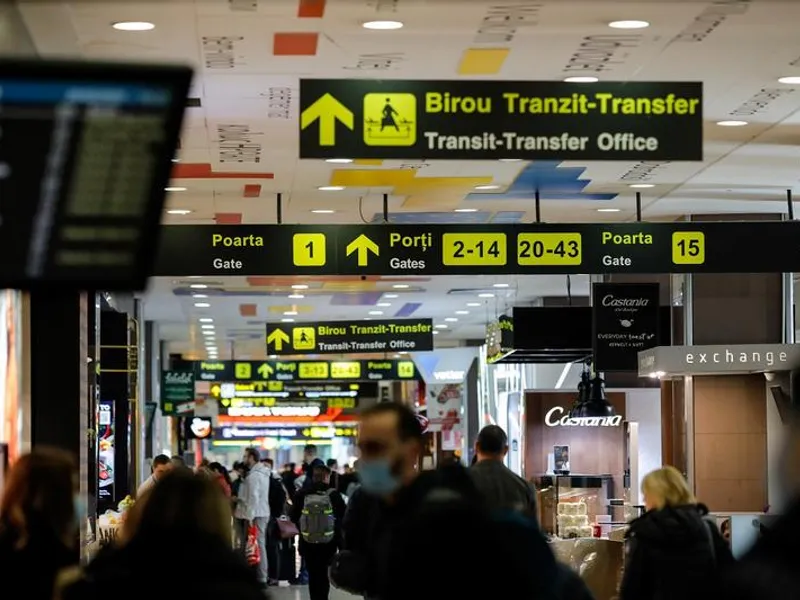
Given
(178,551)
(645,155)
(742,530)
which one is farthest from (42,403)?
(178,551)

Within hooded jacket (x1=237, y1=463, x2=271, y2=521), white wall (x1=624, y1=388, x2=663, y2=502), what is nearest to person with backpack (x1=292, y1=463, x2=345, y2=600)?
hooded jacket (x1=237, y1=463, x2=271, y2=521)

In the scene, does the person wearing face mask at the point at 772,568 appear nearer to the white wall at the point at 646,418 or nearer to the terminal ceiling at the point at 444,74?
the terminal ceiling at the point at 444,74

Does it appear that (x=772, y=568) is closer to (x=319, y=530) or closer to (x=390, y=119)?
(x=390, y=119)

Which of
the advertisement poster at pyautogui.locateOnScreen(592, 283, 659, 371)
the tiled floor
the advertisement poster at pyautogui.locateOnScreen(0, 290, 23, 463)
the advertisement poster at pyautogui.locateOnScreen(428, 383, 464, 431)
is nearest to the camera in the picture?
the advertisement poster at pyautogui.locateOnScreen(0, 290, 23, 463)

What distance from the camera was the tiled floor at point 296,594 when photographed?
17.8 m

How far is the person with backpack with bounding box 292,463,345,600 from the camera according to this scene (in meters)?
16.0

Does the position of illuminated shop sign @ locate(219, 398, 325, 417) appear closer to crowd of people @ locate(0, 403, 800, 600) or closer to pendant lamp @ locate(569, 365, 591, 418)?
pendant lamp @ locate(569, 365, 591, 418)

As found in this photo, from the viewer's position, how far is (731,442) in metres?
16.4

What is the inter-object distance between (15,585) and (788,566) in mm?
3106

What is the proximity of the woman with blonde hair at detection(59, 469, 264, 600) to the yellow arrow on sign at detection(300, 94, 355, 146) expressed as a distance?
12.8 ft

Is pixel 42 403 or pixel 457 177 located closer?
pixel 42 403

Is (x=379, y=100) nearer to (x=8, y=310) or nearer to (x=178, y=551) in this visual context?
(x=8, y=310)

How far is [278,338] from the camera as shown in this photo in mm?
24328

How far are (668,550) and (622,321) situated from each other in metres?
9.57
